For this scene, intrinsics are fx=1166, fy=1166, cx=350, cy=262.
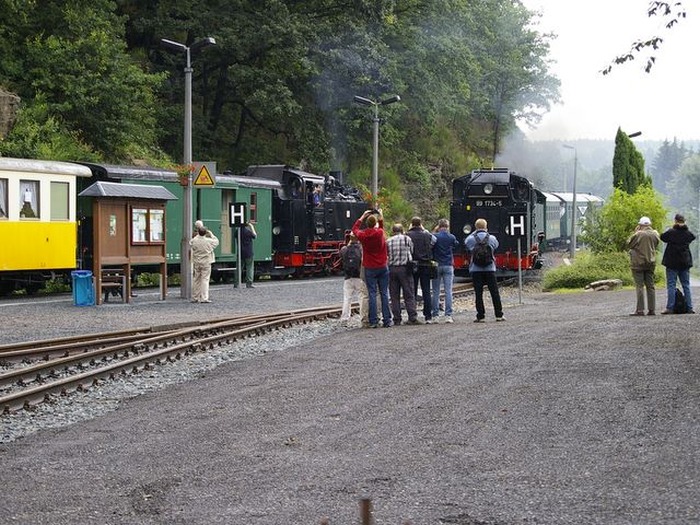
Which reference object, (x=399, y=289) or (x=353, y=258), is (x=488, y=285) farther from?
(x=353, y=258)

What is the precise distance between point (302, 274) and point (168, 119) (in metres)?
9.85

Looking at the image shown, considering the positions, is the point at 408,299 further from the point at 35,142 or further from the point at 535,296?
the point at 35,142

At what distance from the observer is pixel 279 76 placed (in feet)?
150

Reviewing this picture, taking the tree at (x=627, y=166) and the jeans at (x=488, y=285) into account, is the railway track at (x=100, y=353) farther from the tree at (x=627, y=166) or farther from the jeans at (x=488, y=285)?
the tree at (x=627, y=166)

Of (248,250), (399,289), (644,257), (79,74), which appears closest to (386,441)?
(399,289)

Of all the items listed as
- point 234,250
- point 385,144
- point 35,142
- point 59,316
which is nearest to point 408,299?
point 59,316

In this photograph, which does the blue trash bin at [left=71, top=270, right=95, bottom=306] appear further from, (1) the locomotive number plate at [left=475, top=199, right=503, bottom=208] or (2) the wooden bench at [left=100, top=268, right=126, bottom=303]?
(1) the locomotive number plate at [left=475, top=199, right=503, bottom=208]

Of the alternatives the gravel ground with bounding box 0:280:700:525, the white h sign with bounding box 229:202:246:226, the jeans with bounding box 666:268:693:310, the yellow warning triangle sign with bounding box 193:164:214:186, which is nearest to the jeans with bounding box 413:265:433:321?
the jeans with bounding box 666:268:693:310

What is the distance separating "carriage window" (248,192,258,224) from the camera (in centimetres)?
3406

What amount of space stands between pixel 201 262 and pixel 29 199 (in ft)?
13.3

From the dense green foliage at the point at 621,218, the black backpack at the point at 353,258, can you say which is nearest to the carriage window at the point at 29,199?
the black backpack at the point at 353,258

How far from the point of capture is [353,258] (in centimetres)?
2020

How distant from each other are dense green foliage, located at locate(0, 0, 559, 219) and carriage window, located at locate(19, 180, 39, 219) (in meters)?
6.62

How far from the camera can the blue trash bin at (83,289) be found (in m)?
23.3
